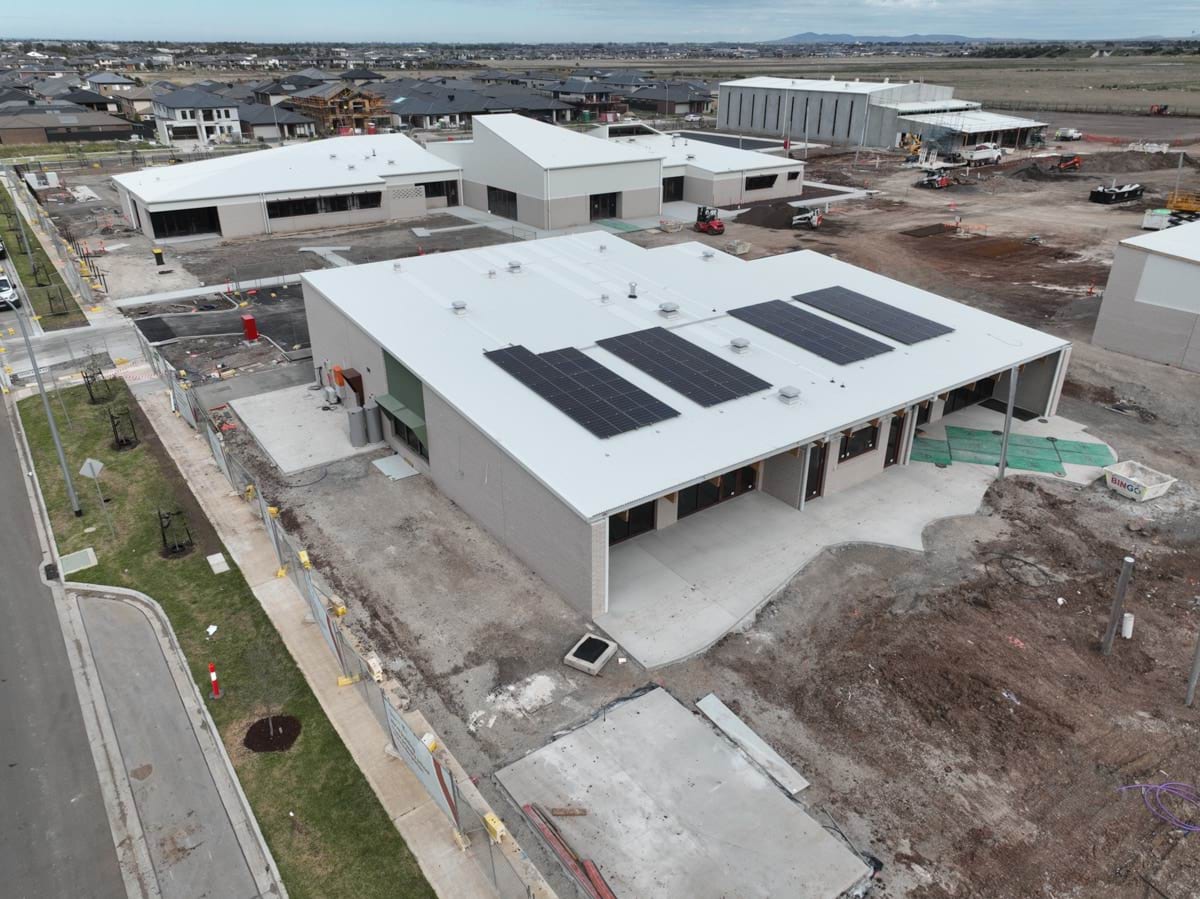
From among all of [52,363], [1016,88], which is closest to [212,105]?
[52,363]

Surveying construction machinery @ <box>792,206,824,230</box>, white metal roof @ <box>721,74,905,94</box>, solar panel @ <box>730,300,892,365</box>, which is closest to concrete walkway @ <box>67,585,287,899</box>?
solar panel @ <box>730,300,892,365</box>

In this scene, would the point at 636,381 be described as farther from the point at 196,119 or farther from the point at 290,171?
the point at 196,119

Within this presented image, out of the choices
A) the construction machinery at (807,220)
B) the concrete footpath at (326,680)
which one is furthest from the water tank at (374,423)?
the construction machinery at (807,220)

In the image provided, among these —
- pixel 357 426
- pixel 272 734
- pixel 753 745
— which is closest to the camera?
pixel 753 745

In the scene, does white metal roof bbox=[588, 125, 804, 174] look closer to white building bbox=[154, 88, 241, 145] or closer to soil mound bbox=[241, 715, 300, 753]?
soil mound bbox=[241, 715, 300, 753]

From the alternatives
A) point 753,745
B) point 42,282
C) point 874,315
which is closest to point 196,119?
point 42,282

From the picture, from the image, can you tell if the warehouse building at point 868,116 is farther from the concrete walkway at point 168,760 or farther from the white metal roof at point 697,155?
the concrete walkway at point 168,760
